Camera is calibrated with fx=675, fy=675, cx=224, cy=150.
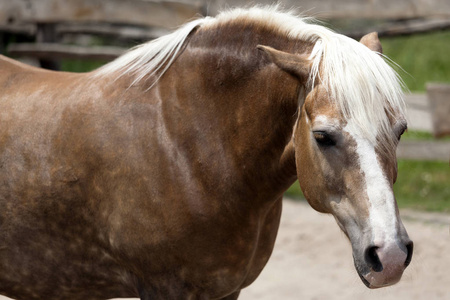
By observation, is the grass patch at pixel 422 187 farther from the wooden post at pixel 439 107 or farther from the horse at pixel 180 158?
the horse at pixel 180 158

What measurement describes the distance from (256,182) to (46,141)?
832mm

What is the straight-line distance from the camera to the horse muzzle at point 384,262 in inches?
81.2

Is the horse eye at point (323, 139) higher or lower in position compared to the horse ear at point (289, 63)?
lower

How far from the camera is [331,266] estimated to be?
500cm

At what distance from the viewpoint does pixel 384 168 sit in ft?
7.08

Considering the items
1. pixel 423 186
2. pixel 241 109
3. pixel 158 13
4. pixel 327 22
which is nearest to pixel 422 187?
pixel 423 186

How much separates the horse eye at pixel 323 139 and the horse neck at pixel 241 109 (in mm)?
201

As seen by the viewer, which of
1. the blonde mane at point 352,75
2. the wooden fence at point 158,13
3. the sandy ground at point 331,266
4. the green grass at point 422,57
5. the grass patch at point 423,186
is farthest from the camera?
the green grass at point 422,57

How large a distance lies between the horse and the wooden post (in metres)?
4.24

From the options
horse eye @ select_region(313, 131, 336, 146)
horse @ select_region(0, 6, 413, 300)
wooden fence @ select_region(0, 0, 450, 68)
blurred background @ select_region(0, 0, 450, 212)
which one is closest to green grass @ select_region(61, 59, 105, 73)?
blurred background @ select_region(0, 0, 450, 212)

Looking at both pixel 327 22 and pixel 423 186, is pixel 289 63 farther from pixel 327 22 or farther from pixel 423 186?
pixel 423 186

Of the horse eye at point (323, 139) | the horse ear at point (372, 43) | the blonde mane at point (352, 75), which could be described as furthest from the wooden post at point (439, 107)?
the horse eye at point (323, 139)

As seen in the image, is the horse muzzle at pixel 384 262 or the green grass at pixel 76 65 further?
the green grass at pixel 76 65

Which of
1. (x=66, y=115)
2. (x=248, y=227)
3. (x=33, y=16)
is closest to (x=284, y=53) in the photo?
(x=248, y=227)
